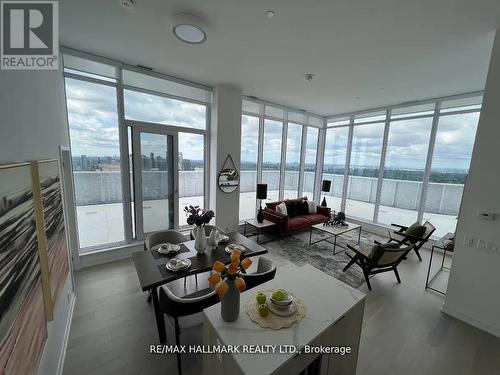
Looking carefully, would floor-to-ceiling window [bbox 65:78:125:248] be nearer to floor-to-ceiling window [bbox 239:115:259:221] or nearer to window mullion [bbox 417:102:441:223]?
floor-to-ceiling window [bbox 239:115:259:221]

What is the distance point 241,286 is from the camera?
1212mm

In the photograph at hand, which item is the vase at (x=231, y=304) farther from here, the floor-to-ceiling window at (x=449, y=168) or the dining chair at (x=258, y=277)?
the floor-to-ceiling window at (x=449, y=168)

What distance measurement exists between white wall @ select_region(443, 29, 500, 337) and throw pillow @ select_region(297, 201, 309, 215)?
3.38m

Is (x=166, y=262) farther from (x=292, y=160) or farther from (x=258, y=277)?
(x=292, y=160)

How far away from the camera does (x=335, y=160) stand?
6762 mm

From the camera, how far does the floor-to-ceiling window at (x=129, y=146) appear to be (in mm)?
3324

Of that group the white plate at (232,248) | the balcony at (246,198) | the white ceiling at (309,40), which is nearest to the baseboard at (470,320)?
the white plate at (232,248)

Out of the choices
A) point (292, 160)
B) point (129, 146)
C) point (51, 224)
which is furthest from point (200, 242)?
point (292, 160)

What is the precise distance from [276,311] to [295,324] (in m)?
0.13

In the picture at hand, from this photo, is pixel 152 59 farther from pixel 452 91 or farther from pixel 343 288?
pixel 452 91

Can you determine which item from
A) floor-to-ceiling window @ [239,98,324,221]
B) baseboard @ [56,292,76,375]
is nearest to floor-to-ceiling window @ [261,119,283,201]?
floor-to-ceiling window @ [239,98,324,221]

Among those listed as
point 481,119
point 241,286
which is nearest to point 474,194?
point 481,119

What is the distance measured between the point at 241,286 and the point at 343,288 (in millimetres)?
957

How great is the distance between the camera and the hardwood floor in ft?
6.23
